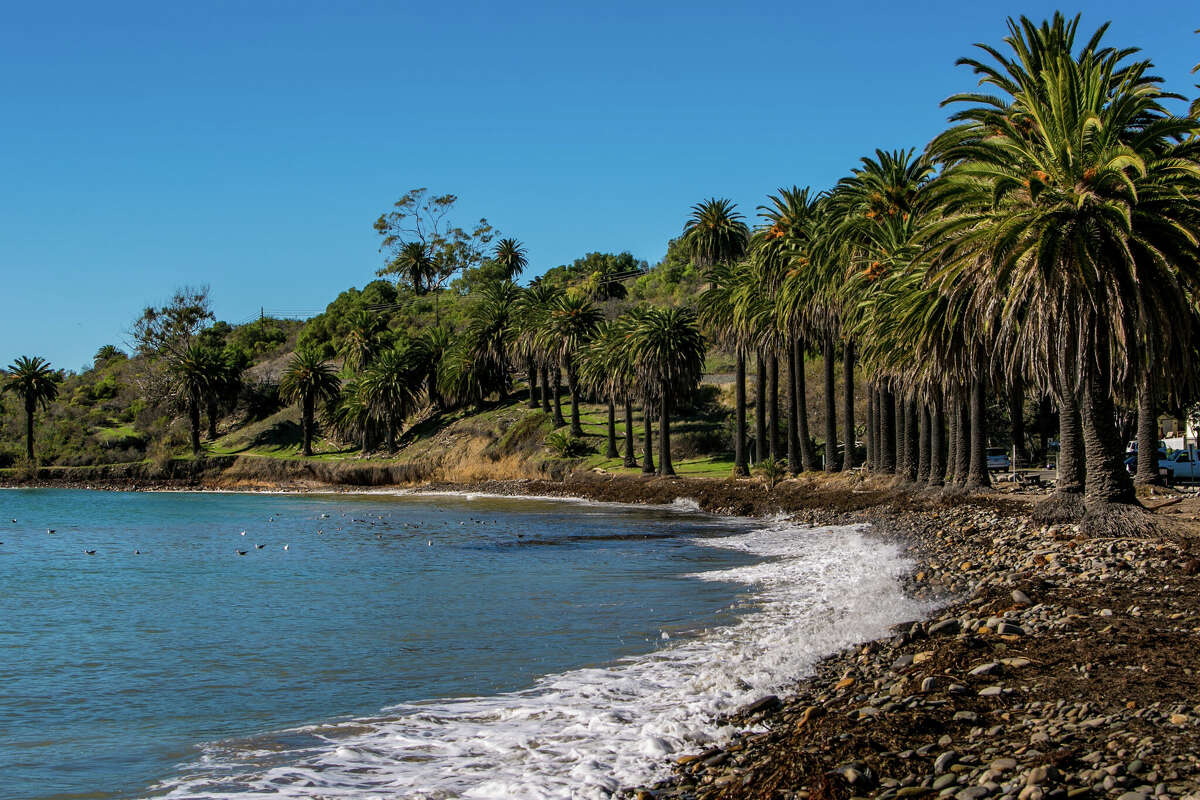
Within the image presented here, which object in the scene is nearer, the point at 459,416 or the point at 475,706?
the point at 475,706

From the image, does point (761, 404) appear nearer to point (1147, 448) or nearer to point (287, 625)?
point (1147, 448)

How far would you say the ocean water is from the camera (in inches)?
388

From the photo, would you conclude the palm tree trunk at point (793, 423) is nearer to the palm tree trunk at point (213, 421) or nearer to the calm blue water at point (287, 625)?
the calm blue water at point (287, 625)

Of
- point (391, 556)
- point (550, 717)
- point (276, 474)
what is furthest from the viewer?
point (276, 474)

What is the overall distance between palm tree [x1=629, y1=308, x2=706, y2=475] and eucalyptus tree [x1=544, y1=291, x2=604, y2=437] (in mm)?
12433

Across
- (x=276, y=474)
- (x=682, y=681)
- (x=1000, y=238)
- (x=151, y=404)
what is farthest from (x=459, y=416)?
(x=682, y=681)

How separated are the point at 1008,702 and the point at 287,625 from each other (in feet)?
46.4

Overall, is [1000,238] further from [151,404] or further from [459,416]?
[151,404]

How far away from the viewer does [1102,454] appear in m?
22.3

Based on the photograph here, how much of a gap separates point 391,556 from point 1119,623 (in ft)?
79.6

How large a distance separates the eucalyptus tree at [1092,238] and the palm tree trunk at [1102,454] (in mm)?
30

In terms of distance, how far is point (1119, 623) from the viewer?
1221cm

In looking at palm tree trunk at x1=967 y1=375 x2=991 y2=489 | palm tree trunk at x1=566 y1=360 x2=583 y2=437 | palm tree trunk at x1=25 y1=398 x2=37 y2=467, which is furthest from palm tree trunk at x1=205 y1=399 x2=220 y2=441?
palm tree trunk at x1=967 y1=375 x2=991 y2=489

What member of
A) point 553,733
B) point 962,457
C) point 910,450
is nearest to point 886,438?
point 910,450
